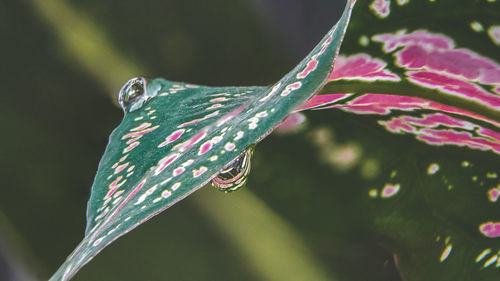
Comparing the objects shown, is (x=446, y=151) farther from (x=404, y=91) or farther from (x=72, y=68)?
(x=72, y=68)

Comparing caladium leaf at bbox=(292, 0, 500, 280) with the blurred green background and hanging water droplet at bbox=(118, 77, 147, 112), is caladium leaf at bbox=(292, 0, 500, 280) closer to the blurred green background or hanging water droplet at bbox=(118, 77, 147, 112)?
hanging water droplet at bbox=(118, 77, 147, 112)

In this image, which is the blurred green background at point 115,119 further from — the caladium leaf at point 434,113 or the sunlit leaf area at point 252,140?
the caladium leaf at point 434,113

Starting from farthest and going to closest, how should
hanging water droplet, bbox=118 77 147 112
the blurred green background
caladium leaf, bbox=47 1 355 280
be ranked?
1. the blurred green background
2. hanging water droplet, bbox=118 77 147 112
3. caladium leaf, bbox=47 1 355 280

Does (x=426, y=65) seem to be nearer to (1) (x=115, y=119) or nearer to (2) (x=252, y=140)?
(2) (x=252, y=140)

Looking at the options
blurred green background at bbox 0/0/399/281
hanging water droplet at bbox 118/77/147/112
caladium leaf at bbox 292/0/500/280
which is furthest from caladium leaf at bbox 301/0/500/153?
blurred green background at bbox 0/0/399/281

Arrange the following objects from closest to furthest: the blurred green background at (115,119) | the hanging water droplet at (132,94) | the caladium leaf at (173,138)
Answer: the caladium leaf at (173,138)
the hanging water droplet at (132,94)
the blurred green background at (115,119)

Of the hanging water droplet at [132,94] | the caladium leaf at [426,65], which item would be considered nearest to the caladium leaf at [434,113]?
the caladium leaf at [426,65]

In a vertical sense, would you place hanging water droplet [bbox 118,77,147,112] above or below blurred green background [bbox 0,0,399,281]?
above

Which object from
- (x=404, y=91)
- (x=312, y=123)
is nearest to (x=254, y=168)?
(x=312, y=123)
